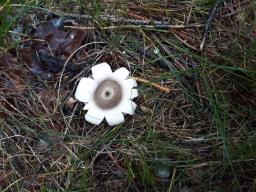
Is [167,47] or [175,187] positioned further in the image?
[167,47]

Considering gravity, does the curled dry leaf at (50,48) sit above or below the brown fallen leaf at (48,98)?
above

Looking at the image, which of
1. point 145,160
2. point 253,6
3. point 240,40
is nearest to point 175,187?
point 145,160

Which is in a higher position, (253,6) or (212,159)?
(253,6)

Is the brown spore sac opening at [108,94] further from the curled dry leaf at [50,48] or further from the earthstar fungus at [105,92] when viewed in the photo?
the curled dry leaf at [50,48]

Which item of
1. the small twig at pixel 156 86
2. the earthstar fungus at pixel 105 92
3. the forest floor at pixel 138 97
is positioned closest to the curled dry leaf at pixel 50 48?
the forest floor at pixel 138 97

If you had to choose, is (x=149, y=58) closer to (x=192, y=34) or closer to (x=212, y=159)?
(x=192, y=34)
